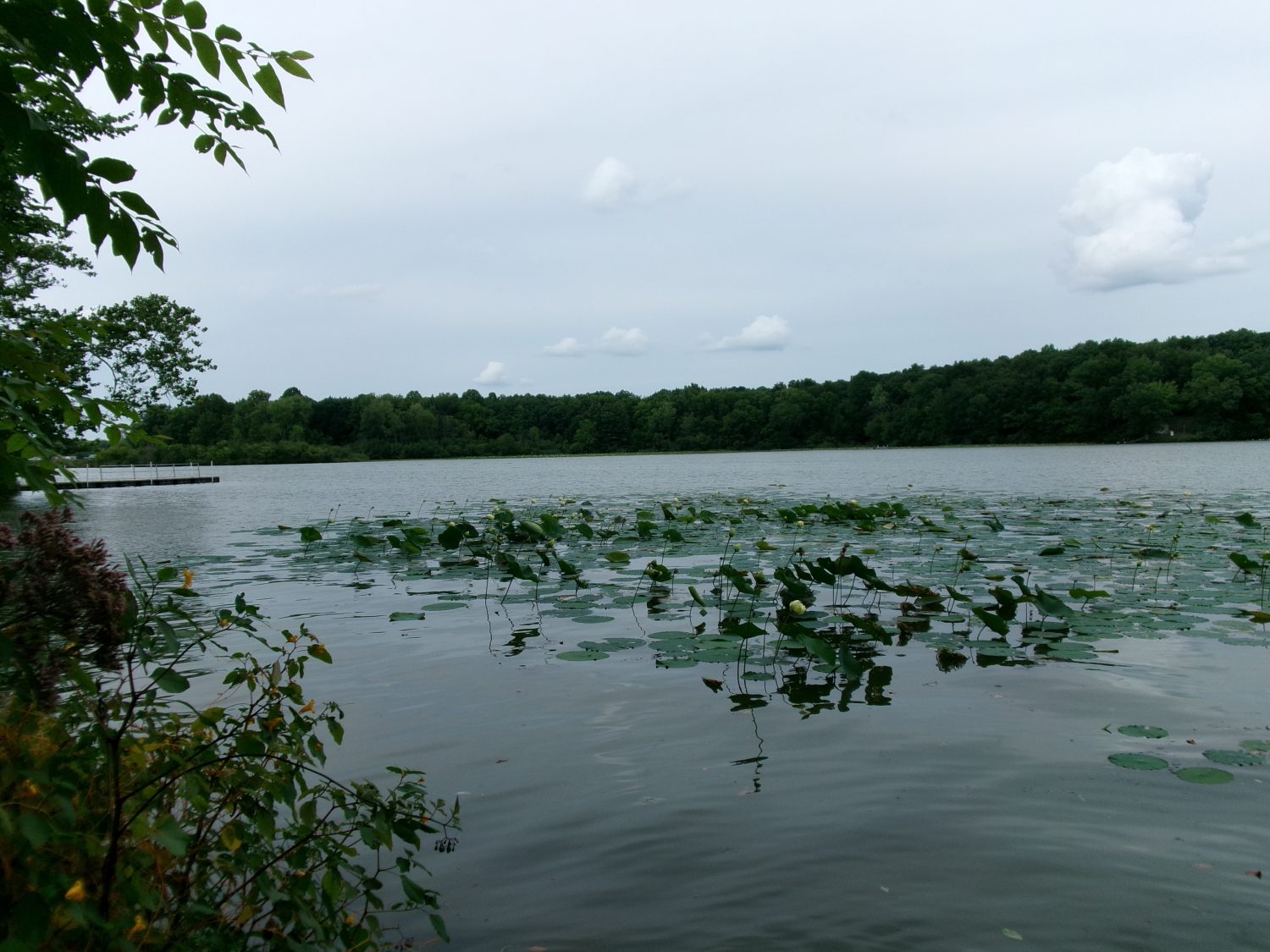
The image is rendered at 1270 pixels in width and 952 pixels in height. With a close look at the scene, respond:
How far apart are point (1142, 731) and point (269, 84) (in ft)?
17.3

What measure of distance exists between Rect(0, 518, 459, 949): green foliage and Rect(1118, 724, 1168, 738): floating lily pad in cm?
391

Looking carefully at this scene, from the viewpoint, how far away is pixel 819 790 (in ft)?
14.4

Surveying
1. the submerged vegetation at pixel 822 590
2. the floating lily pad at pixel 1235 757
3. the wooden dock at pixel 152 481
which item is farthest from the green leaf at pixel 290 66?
the wooden dock at pixel 152 481

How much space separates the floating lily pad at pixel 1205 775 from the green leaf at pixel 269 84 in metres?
4.79

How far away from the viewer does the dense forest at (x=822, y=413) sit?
7419cm

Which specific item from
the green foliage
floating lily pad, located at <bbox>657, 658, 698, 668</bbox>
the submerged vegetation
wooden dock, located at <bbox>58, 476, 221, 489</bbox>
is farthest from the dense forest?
the green foliage

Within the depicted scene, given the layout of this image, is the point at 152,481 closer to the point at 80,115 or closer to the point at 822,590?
the point at 822,590

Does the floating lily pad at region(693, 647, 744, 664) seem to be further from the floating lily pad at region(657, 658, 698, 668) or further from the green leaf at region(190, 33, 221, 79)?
the green leaf at region(190, 33, 221, 79)

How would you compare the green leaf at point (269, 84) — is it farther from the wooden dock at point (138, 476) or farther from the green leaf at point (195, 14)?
the wooden dock at point (138, 476)

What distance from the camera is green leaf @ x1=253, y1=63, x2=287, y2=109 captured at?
2330mm

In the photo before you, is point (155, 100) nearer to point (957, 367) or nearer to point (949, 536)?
point (949, 536)

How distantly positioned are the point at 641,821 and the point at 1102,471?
35102mm

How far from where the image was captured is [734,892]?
348cm

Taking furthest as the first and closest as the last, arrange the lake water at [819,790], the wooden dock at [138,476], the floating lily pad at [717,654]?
1. the wooden dock at [138,476]
2. the floating lily pad at [717,654]
3. the lake water at [819,790]
